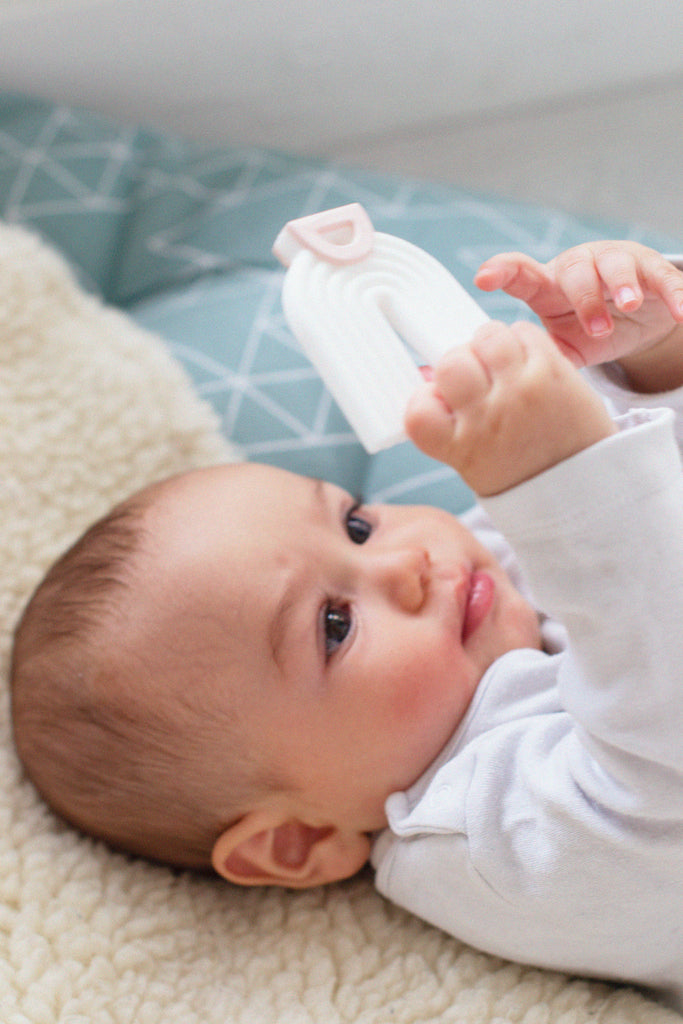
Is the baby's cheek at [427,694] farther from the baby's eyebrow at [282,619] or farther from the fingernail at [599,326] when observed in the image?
the fingernail at [599,326]

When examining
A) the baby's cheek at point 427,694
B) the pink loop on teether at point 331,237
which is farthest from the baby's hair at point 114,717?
the pink loop on teether at point 331,237

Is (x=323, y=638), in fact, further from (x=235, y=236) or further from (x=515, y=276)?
(x=235, y=236)

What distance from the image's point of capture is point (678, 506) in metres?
0.69

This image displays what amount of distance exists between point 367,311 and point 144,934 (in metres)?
0.65

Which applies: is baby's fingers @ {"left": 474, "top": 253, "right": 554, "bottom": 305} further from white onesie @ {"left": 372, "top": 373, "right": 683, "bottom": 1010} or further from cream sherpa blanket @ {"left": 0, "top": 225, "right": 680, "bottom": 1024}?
cream sherpa blanket @ {"left": 0, "top": 225, "right": 680, "bottom": 1024}

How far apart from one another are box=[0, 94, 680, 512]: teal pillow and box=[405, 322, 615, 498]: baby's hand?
0.60m

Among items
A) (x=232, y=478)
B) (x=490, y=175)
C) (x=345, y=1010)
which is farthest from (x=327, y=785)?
(x=490, y=175)

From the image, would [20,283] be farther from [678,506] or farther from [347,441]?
[678,506]

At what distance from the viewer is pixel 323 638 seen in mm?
941

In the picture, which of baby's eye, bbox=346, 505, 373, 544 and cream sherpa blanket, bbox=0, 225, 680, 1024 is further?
baby's eye, bbox=346, 505, 373, 544

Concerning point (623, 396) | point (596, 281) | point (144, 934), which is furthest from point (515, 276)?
point (144, 934)

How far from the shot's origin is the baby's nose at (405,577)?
947 millimetres

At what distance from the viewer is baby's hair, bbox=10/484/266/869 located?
3.07 ft

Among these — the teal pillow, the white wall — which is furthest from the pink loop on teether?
the white wall
